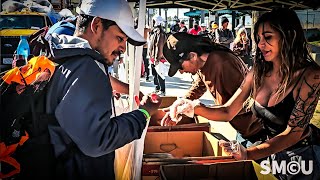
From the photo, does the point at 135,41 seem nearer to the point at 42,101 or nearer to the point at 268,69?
the point at 42,101

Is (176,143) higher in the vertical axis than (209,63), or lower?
lower

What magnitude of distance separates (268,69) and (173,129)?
709mm

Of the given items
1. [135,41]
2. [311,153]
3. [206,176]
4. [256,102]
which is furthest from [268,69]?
[135,41]

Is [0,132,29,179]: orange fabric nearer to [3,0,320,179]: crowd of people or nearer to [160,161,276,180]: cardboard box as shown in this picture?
[3,0,320,179]: crowd of people

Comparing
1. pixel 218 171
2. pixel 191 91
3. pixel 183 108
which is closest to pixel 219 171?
pixel 218 171

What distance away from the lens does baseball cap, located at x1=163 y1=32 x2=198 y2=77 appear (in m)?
2.38

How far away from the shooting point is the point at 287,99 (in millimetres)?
1785

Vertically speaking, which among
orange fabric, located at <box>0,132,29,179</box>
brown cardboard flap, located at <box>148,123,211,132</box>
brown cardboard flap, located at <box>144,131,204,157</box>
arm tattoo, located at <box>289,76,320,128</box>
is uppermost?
arm tattoo, located at <box>289,76,320,128</box>

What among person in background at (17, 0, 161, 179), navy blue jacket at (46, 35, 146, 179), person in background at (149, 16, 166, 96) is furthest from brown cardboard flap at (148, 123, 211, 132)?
person in background at (149, 16, 166, 96)

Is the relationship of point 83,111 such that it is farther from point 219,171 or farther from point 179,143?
point 179,143

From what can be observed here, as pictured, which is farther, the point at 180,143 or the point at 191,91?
the point at 191,91

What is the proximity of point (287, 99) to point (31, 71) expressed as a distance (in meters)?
1.09

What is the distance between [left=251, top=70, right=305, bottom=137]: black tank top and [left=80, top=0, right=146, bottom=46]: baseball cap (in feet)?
2.52

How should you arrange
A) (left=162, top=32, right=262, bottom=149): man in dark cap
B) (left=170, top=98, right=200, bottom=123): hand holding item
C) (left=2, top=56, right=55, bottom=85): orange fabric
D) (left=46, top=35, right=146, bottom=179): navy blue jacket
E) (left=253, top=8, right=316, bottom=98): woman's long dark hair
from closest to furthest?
(left=46, top=35, right=146, bottom=179): navy blue jacket, (left=2, top=56, right=55, bottom=85): orange fabric, (left=253, top=8, right=316, bottom=98): woman's long dark hair, (left=170, top=98, right=200, bottom=123): hand holding item, (left=162, top=32, right=262, bottom=149): man in dark cap
